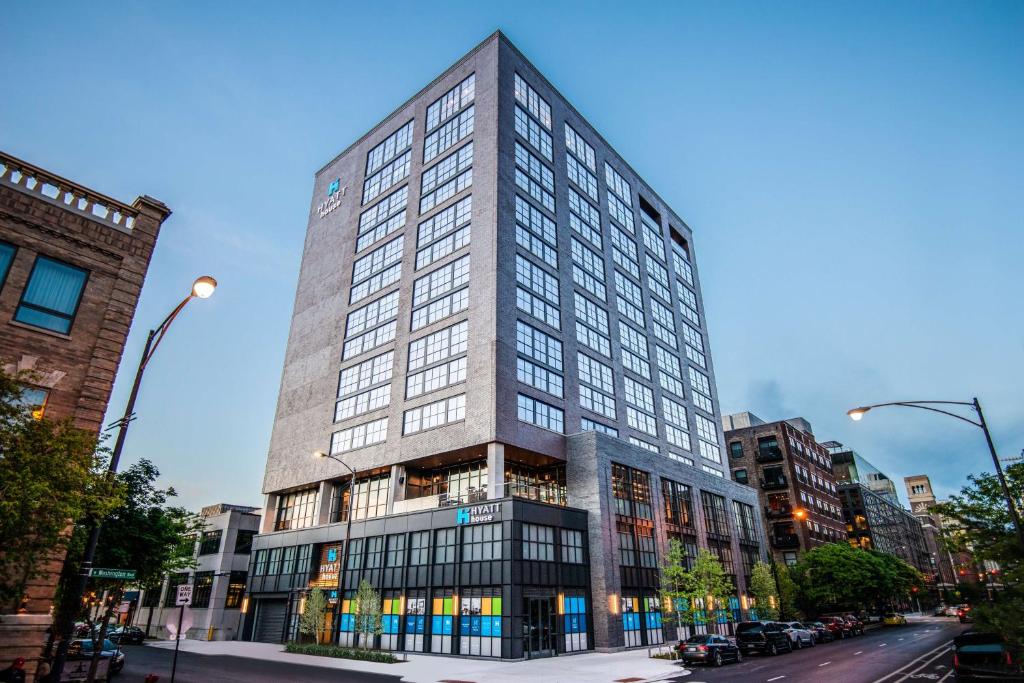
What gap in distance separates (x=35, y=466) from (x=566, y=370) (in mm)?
42088

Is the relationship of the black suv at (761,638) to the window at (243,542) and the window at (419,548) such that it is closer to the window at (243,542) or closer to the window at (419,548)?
the window at (419,548)

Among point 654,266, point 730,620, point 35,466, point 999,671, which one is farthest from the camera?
point 654,266

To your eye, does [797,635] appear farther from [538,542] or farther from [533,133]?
[533,133]

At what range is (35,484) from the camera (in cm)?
1114

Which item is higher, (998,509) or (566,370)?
(566,370)

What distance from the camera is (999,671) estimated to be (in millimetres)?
17734

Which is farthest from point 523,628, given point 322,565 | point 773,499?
point 773,499

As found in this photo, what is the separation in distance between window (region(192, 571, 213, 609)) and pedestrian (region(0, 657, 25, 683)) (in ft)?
175

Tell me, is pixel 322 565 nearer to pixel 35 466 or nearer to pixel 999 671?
pixel 35 466

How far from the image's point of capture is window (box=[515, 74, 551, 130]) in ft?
195

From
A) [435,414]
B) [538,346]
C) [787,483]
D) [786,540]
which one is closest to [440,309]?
[538,346]

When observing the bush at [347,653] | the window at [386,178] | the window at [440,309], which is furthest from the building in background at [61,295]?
the window at [386,178]

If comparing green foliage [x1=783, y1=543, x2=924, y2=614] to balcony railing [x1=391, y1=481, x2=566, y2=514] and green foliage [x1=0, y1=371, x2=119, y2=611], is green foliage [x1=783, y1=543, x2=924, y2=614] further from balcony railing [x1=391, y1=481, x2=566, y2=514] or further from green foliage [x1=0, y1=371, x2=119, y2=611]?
green foliage [x1=0, y1=371, x2=119, y2=611]

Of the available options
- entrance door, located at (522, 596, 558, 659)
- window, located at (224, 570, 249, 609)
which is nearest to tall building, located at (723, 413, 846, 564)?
entrance door, located at (522, 596, 558, 659)
